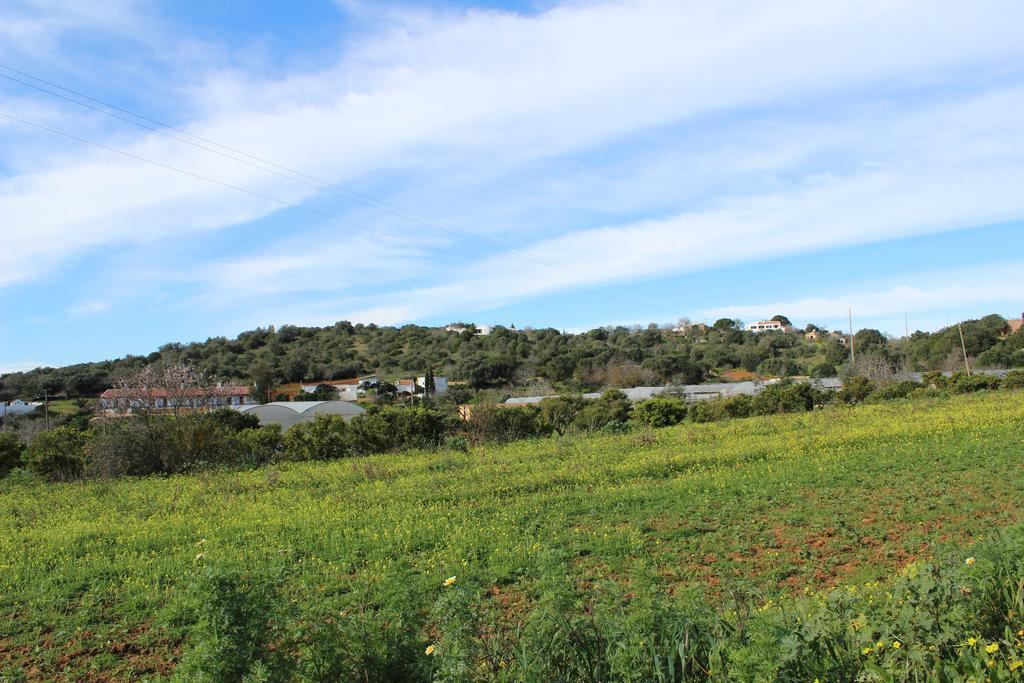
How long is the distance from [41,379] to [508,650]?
5860 cm

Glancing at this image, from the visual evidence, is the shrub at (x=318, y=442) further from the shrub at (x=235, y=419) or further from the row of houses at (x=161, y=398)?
the row of houses at (x=161, y=398)

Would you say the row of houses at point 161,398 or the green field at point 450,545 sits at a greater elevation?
the row of houses at point 161,398

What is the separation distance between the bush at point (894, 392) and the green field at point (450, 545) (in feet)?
54.6

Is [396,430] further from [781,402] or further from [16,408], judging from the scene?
[16,408]

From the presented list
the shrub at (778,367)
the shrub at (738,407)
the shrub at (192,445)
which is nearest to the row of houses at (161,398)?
the shrub at (192,445)

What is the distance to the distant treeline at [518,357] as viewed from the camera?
176 feet

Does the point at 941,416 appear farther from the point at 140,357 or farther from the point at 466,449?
the point at 140,357

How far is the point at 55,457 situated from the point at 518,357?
1792 inches

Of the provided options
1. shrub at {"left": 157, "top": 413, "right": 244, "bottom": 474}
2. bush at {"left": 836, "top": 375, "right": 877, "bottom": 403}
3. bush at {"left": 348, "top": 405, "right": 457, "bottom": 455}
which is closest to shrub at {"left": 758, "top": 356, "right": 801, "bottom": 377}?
bush at {"left": 836, "top": 375, "right": 877, "bottom": 403}

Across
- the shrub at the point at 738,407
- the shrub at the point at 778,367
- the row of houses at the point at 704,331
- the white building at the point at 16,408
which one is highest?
the row of houses at the point at 704,331

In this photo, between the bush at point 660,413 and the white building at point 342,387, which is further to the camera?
the white building at point 342,387

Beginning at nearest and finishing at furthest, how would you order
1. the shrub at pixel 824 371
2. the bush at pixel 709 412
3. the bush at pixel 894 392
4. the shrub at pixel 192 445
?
the shrub at pixel 192 445 → the bush at pixel 709 412 → the bush at pixel 894 392 → the shrub at pixel 824 371

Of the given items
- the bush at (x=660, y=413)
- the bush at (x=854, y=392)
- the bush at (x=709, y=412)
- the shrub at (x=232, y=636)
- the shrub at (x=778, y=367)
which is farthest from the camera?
the shrub at (x=778, y=367)

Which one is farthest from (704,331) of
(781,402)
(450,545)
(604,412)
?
(450,545)
